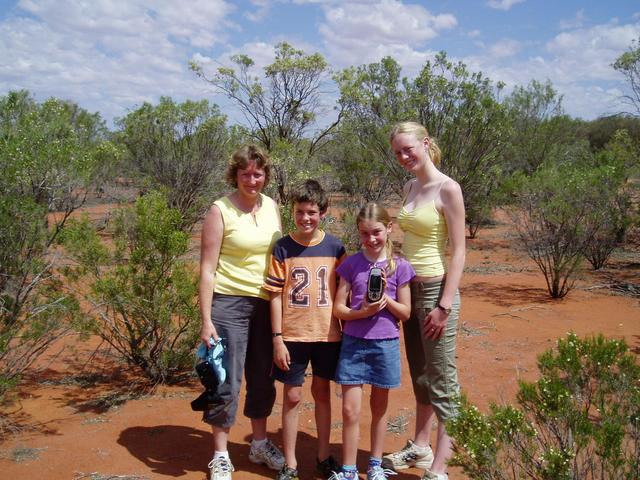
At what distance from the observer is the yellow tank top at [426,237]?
2.90 m

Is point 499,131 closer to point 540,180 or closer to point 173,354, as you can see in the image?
point 540,180

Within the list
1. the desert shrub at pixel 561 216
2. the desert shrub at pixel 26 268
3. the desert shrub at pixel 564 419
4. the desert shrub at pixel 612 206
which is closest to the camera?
the desert shrub at pixel 564 419

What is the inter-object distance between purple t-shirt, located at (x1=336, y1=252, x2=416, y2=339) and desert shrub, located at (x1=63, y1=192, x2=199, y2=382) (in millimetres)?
1740

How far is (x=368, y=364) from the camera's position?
2982mm

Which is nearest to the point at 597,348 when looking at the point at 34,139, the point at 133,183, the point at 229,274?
the point at 229,274

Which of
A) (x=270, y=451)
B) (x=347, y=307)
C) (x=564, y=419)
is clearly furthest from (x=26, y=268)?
(x=564, y=419)

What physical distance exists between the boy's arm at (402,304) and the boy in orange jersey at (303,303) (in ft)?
1.06

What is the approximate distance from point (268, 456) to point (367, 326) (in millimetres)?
1071

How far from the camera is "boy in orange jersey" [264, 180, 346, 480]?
3.01 m

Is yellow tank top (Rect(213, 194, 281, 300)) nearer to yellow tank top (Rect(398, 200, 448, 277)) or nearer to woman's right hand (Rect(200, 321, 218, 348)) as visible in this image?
woman's right hand (Rect(200, 321, 218, 348))

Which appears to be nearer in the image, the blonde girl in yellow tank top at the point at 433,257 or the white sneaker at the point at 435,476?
the blonde girl in yellow tank top at the point at 433,257

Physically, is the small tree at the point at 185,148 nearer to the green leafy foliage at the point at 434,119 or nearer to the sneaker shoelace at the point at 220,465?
the green leafy foliage at the point at 434,119

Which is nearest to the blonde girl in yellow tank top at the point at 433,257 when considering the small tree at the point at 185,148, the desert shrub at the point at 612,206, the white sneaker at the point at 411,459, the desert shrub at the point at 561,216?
the white sneaker at the point at 411,459

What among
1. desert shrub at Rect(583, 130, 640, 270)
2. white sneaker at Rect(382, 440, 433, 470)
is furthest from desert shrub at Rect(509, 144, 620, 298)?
white sneaker at Rect(382, 440, 433, 470)
